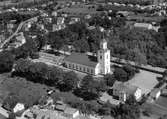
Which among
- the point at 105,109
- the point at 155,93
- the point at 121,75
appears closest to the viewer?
the point at 105,109

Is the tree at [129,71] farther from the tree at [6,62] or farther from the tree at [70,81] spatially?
A: the tree at [6,62]

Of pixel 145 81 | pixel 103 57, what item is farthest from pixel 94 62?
pixel 145 81

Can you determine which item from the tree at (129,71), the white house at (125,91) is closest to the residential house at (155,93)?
the white house at (125,91)

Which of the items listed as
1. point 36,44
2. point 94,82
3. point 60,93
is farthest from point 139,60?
point 36,44

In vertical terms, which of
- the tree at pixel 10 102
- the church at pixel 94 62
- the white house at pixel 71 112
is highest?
the church at pixel 94 62

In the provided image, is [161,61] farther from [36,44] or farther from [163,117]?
[36,44]

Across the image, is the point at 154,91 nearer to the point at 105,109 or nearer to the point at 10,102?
the point at 105,109

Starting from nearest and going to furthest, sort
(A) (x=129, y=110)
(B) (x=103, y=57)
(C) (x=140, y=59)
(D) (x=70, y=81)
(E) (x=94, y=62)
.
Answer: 1. (A) (x=129, y=110)
2. (D) (x=70, y=81)
3. (B) (x=103, y=57)
4. (E) (x=94, y=62)
5. (C) (x=140, y=59)
